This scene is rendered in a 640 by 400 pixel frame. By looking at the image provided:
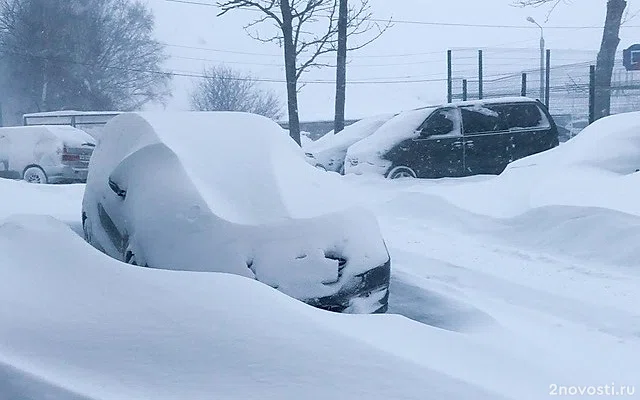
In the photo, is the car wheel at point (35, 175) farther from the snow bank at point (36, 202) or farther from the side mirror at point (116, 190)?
the side mirror at point (116, 190)

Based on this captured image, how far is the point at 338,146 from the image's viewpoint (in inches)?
632

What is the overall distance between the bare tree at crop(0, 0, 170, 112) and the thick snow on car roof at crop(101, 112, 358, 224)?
128 ft

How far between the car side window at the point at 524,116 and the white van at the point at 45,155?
873cm

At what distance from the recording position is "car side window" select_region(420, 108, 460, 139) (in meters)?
13.4

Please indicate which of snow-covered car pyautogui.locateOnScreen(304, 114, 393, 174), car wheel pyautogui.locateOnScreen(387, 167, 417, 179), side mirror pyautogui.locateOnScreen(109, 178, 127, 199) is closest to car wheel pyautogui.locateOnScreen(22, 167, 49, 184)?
snow-covered car pyautogui.locateOnScreen(304, 114, 393, 174)

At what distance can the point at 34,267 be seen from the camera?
11.4 ft

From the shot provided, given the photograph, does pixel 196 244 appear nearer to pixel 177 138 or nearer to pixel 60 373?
pixel 177 138

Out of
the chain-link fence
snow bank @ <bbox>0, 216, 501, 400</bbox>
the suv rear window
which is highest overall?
the chain-link fence

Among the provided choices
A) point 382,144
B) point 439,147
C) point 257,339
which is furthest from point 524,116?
point 257,339

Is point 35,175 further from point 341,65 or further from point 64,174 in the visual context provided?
point 341,65

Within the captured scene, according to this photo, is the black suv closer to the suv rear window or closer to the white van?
the suv rear window

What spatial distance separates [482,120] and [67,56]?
34175mm

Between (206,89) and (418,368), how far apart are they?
44101 mm

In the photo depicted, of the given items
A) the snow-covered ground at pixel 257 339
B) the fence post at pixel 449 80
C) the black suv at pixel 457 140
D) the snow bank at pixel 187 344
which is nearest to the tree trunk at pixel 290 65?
the fence post at pixel 449 80
